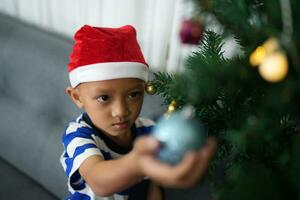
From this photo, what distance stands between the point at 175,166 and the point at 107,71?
0.37m

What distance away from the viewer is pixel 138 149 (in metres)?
0.40

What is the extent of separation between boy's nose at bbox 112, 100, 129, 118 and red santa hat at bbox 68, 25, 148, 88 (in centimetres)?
5

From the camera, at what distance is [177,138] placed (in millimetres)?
366

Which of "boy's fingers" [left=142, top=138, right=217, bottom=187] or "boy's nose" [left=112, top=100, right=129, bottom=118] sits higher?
"boy's fingers" [left=142, top=138, right=217, bottom=187]

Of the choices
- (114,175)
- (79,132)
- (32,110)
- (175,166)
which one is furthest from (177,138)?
(32,110)

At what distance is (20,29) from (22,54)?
101 millimetres

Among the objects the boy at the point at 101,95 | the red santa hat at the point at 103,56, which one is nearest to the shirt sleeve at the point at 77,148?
the boy at the point at 101,95

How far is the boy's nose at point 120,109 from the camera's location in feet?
2.27

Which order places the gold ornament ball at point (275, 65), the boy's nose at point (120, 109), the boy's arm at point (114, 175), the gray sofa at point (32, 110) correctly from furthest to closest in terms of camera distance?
the gray sofa at point (32, 110), the boy's nose at point (120, 109), the boy's arm at point (114, 175), the gold ornament ball at point (275, 65)

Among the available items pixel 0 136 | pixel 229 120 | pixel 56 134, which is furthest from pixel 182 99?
pixel 0 136

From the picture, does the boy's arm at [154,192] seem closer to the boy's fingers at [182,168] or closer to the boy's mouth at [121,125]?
the boy's mouth at [121,125]

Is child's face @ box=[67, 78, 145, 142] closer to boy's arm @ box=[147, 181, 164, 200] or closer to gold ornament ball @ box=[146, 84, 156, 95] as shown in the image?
gold ornament ball @ box=[146, 84, 156, 95]

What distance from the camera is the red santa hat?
28.0 inches

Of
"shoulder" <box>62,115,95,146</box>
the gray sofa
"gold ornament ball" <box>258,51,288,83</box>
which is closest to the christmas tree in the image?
"gold ornament ball" <box>258,51,288,83</box>
